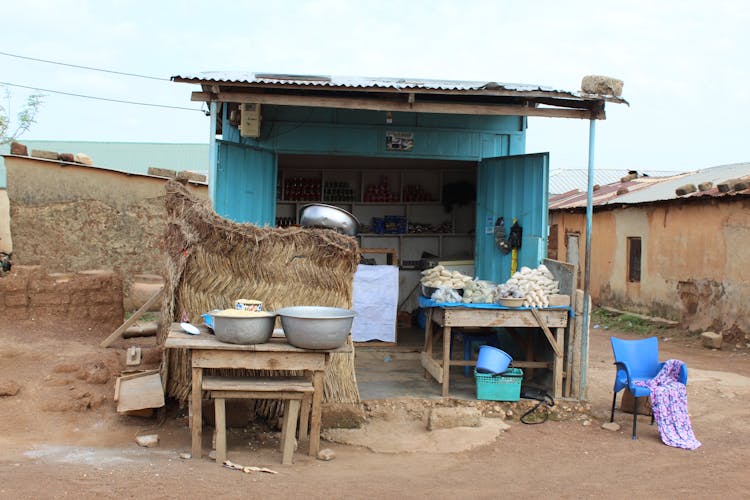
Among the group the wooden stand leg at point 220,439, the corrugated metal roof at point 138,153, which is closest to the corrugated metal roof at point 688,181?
the wooden stand leg at point 220,439

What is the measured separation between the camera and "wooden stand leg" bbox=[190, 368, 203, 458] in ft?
17.9

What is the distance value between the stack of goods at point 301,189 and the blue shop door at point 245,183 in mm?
2837

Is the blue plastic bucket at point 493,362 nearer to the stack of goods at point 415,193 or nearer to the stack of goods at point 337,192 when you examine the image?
the stack of goods at point 415,193

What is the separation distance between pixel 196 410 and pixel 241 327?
0.78m

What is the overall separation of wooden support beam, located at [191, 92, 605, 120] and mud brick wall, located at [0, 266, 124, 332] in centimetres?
410

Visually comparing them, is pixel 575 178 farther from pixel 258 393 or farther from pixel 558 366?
pixel 258 393

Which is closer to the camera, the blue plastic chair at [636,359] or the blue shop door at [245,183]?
the blue plastic chair at [636,359]

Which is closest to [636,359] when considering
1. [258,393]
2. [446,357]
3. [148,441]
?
[446,357]

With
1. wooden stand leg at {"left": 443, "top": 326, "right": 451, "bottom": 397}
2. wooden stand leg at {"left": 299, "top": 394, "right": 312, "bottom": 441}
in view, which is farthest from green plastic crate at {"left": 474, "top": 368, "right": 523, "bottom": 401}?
wooden stand leg at {"left": 299, "top": 394, "right": 312, "bottom": 441}

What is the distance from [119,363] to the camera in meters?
7.79

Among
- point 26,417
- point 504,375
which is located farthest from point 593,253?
point 26,417

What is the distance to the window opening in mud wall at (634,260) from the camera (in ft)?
53.2

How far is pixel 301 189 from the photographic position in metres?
12.3

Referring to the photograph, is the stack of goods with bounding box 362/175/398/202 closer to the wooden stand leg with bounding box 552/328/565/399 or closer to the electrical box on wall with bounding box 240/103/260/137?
the electrical box on wall with bounding box 240/103/260/137
